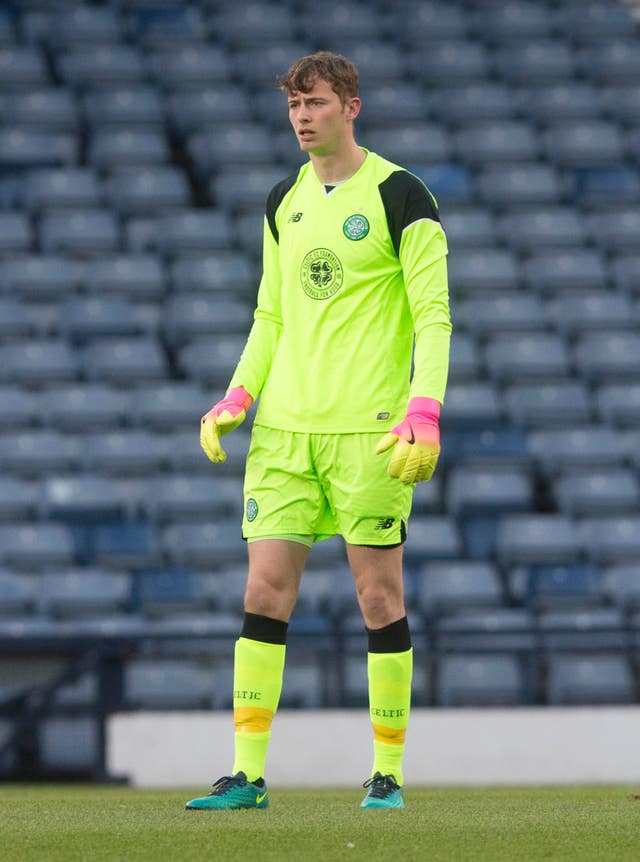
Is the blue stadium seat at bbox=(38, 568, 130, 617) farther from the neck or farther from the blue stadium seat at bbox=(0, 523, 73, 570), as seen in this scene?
the neck

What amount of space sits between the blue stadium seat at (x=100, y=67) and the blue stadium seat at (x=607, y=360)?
423 centimetres

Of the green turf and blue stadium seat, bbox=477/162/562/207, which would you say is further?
blue stadium seat, bbox=477/162/562/207

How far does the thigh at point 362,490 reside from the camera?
3773 millimetres

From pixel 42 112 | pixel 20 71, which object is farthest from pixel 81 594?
pixel 20 71

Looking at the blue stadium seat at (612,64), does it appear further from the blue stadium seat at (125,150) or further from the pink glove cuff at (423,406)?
the pink glove cuff at (423,406)

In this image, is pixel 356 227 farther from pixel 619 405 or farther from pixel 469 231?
pixel 469 231

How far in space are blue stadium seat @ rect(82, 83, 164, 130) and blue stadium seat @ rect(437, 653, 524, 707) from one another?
19.6 feet

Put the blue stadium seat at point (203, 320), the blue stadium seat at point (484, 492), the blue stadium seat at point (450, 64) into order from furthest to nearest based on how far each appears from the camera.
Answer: the blue stadium seat at point (450, 64)
the blue stadium seat at point (203, 320)
the blue stadium seat at point (484, 492)

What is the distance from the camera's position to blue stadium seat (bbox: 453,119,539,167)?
37.3 ft

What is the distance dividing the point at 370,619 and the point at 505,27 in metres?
9.88

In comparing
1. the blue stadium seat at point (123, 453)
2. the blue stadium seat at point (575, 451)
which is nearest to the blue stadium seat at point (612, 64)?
the blue stadium seat at point (575, 451)

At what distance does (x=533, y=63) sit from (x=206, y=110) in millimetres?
2825

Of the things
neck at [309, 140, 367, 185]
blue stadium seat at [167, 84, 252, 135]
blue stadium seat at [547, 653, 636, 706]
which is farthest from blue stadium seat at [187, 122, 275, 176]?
neck at [309, 140, 367, 185]

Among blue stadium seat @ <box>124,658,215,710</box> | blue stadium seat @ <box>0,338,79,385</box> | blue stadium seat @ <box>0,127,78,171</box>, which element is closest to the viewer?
blue stadium seat @ <box>124,658,215,710</box>
